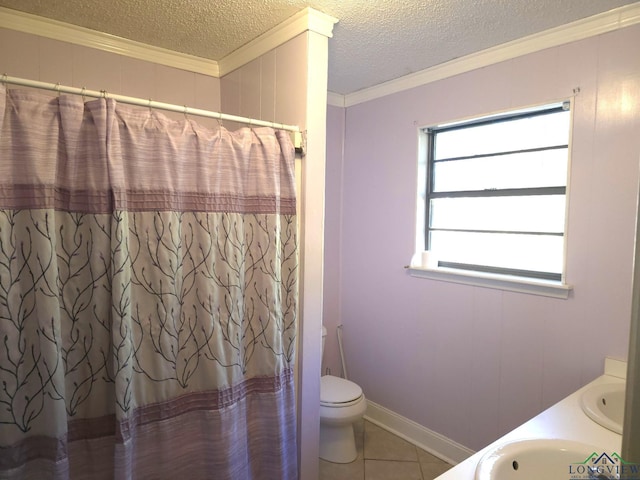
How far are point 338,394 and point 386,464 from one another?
19.5 inches

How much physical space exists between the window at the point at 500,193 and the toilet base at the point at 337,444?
1.18 metres

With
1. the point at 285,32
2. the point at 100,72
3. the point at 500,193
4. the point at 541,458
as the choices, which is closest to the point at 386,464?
the point at 541,458

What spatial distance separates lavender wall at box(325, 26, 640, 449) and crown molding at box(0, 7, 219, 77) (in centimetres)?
101

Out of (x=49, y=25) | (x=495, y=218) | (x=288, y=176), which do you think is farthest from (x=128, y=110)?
(x=495, y=218)

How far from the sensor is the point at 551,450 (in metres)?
1.10

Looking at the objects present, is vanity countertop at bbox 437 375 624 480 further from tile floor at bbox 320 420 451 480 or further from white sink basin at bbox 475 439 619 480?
tile floor at bbox 320 420 451 480

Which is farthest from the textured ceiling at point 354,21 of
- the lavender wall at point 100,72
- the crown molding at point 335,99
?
the crown molding at point 335,99

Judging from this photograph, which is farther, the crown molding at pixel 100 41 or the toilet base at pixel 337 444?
the toilet base at pixel 337 444

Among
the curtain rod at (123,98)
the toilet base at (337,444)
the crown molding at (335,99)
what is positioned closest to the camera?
the curtain rod at (123,98)

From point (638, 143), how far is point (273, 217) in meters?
1.53

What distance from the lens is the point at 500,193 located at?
7.02 feet

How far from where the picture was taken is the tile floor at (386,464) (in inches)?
85.0

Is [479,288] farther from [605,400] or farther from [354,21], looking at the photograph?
[354,21]

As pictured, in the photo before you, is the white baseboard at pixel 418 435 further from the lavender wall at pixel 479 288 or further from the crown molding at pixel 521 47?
the crown molding at pixel 521 47
